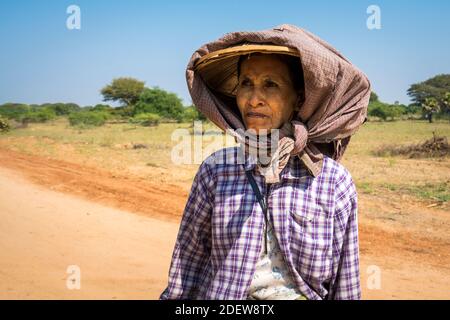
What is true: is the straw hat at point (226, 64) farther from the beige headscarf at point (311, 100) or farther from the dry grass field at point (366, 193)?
the dry grass field at point (366, 193)

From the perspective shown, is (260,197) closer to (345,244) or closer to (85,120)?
(345,244)

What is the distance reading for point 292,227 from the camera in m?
1.63

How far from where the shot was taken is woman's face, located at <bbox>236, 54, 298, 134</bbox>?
1.66 m

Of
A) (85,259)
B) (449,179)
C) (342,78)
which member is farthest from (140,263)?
(449,179)

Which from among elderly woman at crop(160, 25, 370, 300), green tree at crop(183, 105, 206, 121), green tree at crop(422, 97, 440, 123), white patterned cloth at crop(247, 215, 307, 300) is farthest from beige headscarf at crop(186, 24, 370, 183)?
green tree at crop(422, 97, 440, 123)

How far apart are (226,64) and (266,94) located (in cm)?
27

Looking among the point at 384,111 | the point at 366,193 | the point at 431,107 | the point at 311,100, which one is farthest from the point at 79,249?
the point at 384,111

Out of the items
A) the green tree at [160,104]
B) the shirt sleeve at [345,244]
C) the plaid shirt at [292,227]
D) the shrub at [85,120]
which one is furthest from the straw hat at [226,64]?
the green tree at [160,104]

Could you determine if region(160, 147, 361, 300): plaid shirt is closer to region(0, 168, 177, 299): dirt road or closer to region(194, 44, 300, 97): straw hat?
region(194, 44, 300, 97): straw hat

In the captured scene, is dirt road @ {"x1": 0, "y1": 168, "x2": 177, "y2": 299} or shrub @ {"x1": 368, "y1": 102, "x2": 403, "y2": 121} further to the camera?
shrub @ {"x1": 368, "y1": 102, "x2": 403, "y2": 121}

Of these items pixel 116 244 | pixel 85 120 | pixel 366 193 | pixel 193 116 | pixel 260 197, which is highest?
pixel 193 116

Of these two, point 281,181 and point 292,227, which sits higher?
point 281,181

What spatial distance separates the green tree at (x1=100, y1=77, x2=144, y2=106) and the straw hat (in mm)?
48920

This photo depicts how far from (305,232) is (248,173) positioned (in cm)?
31
